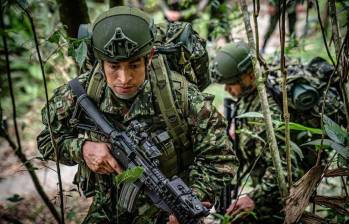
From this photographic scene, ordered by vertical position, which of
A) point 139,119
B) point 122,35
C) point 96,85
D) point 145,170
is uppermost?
point 122,35

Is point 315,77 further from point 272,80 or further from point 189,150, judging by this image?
point 189,150

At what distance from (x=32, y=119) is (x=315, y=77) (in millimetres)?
5366

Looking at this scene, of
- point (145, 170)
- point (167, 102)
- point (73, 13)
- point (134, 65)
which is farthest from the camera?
point (73, 13)

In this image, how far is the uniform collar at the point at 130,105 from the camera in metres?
2.75

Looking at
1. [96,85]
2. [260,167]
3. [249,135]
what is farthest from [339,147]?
[260,167]

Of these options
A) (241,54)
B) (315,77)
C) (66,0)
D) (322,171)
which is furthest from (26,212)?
(322,171)

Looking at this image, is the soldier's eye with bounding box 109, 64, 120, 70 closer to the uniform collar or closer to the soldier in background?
the uniform collar

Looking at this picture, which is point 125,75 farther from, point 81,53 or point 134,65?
point 81,53

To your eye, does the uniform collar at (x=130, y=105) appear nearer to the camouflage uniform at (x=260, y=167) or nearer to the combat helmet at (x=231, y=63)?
the camouflage uniform at (x=260, y=167)

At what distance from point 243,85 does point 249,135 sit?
58cm

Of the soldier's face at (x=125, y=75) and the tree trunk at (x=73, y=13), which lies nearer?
the soldier's face at (x=125, y=75)

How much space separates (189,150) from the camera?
2.95 metres

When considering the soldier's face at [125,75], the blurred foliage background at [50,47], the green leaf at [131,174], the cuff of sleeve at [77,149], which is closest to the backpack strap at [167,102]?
the soldier's face at [125,75]

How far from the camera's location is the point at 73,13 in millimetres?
3453
